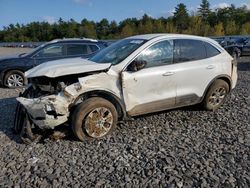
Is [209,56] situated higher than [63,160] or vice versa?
[209,56]

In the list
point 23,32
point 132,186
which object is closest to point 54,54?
point 132,186

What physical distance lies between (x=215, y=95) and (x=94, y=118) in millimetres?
2823

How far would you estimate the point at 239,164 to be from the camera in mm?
4000

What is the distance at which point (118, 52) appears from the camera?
5543mm

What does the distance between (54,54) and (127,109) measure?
18.1ft

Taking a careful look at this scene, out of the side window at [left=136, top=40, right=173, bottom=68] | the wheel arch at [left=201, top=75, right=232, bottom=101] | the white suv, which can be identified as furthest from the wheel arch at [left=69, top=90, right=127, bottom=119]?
the wheel arch at [left=201, top=75, right=232, bottom=101]

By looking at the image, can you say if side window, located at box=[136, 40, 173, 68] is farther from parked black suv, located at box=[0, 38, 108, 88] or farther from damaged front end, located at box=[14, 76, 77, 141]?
parked black suv, located at box=[0, 38, 108, 88]

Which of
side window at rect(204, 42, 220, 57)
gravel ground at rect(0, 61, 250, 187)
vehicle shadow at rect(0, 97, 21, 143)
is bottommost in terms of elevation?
gravel ground at rect(0, 61, 250, 187)

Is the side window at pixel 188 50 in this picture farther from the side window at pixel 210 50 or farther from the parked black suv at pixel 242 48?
the parked black suv at pixel 242 48

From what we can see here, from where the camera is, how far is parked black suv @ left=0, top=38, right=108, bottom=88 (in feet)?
32.1

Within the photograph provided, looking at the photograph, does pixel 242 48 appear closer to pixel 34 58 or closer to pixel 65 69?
pixel 34 58

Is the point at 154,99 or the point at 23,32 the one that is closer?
the point at 154,99

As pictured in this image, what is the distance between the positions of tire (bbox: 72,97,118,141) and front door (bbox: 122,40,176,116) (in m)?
0.37

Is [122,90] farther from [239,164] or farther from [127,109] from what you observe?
[239,164]
